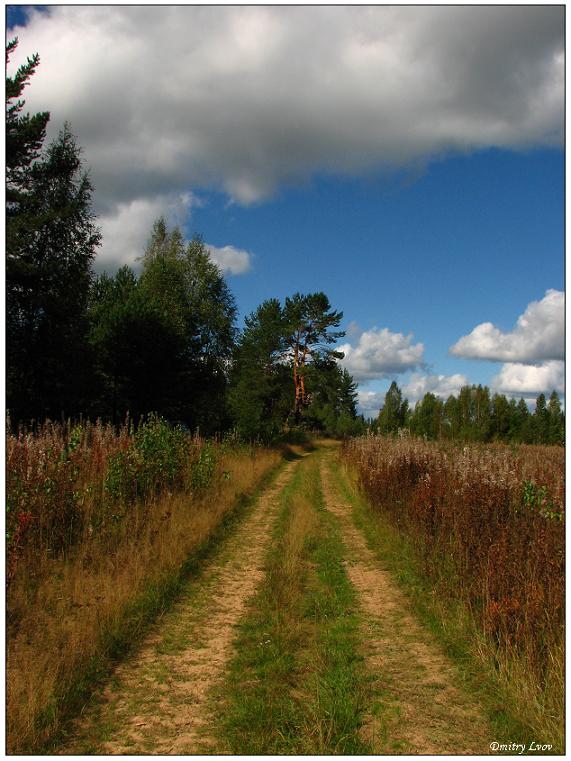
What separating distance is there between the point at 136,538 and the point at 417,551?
418cm

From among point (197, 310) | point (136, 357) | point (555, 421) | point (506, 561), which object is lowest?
point (555, 421)

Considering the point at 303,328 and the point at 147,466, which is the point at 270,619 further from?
the point at 303,328

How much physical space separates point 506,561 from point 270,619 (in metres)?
2.62

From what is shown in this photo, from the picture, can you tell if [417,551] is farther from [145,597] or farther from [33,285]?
[33,285]

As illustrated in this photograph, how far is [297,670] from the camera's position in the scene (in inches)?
172

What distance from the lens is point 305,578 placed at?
706 cm

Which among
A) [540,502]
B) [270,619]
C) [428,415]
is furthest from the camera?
[428,415]

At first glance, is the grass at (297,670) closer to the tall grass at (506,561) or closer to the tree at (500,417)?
the tall grass at (506,561)

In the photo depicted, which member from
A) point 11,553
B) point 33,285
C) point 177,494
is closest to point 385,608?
point 11,553

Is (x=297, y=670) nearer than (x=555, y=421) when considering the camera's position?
Yes

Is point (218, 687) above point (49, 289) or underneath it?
underneath

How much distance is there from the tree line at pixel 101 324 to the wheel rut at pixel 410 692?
50.2 feet

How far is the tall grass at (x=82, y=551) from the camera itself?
399 cm

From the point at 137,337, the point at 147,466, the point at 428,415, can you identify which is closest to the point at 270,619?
the point at 147,466
